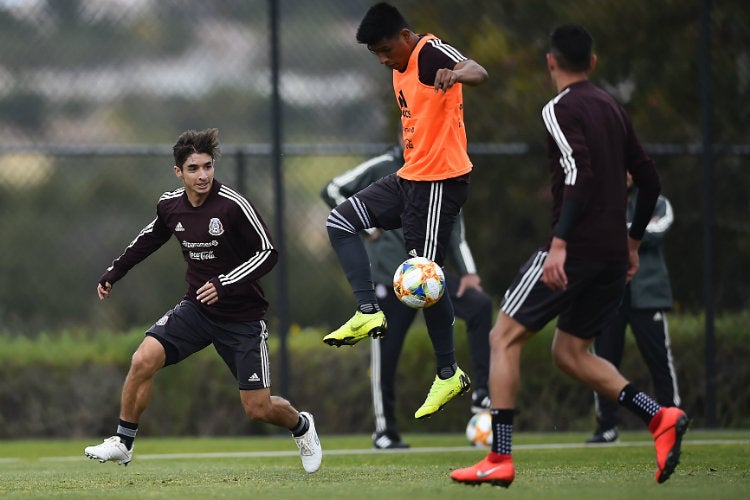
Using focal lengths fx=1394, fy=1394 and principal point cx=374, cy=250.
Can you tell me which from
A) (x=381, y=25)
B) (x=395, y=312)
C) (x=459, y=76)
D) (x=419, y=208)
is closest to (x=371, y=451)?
(x=395, y=312)

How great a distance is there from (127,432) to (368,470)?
144cm

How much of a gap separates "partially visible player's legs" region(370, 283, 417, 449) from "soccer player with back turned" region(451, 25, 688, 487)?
3609 millimetres

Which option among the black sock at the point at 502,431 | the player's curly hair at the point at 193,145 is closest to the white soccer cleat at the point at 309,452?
the black sock at the point at 502,431

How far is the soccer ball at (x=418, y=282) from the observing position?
783 centimetres

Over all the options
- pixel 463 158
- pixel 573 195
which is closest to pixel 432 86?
pixel 463 158

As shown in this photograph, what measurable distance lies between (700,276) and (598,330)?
6096 mm

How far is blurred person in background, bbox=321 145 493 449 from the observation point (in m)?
10.6

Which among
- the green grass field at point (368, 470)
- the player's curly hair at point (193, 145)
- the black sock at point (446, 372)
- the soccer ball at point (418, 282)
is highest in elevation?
the player's curly hair at point (193, 145)

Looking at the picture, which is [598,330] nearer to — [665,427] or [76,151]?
[665,427]

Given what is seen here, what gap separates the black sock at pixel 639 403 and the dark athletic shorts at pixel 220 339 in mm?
2212

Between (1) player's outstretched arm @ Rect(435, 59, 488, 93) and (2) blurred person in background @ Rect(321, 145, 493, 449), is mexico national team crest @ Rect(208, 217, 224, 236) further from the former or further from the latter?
(2) blurred person in background @ Rect(321, 145, 493, 449)

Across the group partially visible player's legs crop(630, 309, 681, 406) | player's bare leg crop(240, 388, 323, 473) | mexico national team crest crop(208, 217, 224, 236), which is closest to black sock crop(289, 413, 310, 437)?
player's bare leg crop(240, 388, 323, 473)

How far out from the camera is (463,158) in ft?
26.3

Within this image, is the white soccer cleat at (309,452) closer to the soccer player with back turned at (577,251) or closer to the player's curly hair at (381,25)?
the soccer player with back turned at (577,251)
